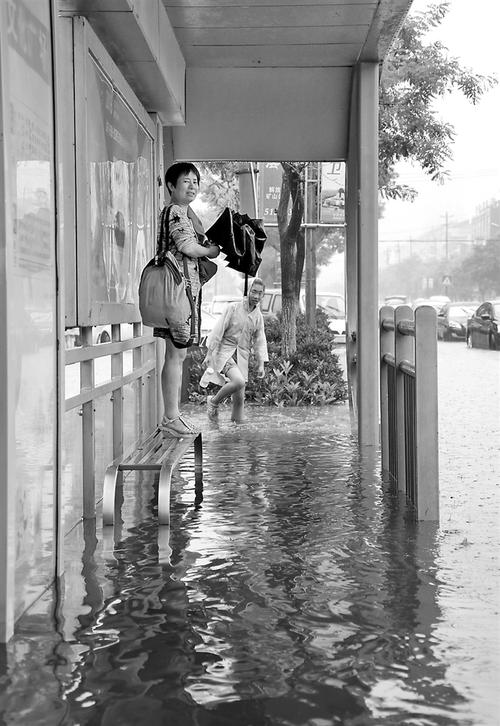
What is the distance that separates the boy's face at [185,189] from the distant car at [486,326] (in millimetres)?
24384

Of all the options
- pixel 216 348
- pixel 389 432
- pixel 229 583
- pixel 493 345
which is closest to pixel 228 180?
pixel 216 348

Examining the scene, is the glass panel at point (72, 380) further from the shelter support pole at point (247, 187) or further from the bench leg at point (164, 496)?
the shelter support pole at point (247, 187)

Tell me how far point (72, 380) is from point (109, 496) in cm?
66

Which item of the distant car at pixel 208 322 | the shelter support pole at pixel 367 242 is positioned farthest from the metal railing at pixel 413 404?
the distant car at pixel 208 322

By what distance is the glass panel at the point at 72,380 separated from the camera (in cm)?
612

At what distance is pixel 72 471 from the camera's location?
622cm

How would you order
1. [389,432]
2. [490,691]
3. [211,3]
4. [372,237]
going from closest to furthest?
[490,691] → [389,432] → [211,3] → [372,237]

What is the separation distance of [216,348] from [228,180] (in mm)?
10088

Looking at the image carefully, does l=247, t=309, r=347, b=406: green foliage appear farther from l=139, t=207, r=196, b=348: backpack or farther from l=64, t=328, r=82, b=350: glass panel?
l=64, t=328, r=82, b=350: glass panel

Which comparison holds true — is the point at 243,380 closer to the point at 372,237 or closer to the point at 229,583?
the point at 372,237

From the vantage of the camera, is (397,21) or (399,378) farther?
(397,21)

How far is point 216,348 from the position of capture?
12.7 m

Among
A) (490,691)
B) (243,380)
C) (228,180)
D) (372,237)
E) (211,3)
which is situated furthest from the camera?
(228,180)

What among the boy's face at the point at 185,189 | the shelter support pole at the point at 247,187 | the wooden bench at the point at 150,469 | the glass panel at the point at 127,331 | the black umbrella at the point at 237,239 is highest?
the shelter support pole at the point at 247,187
